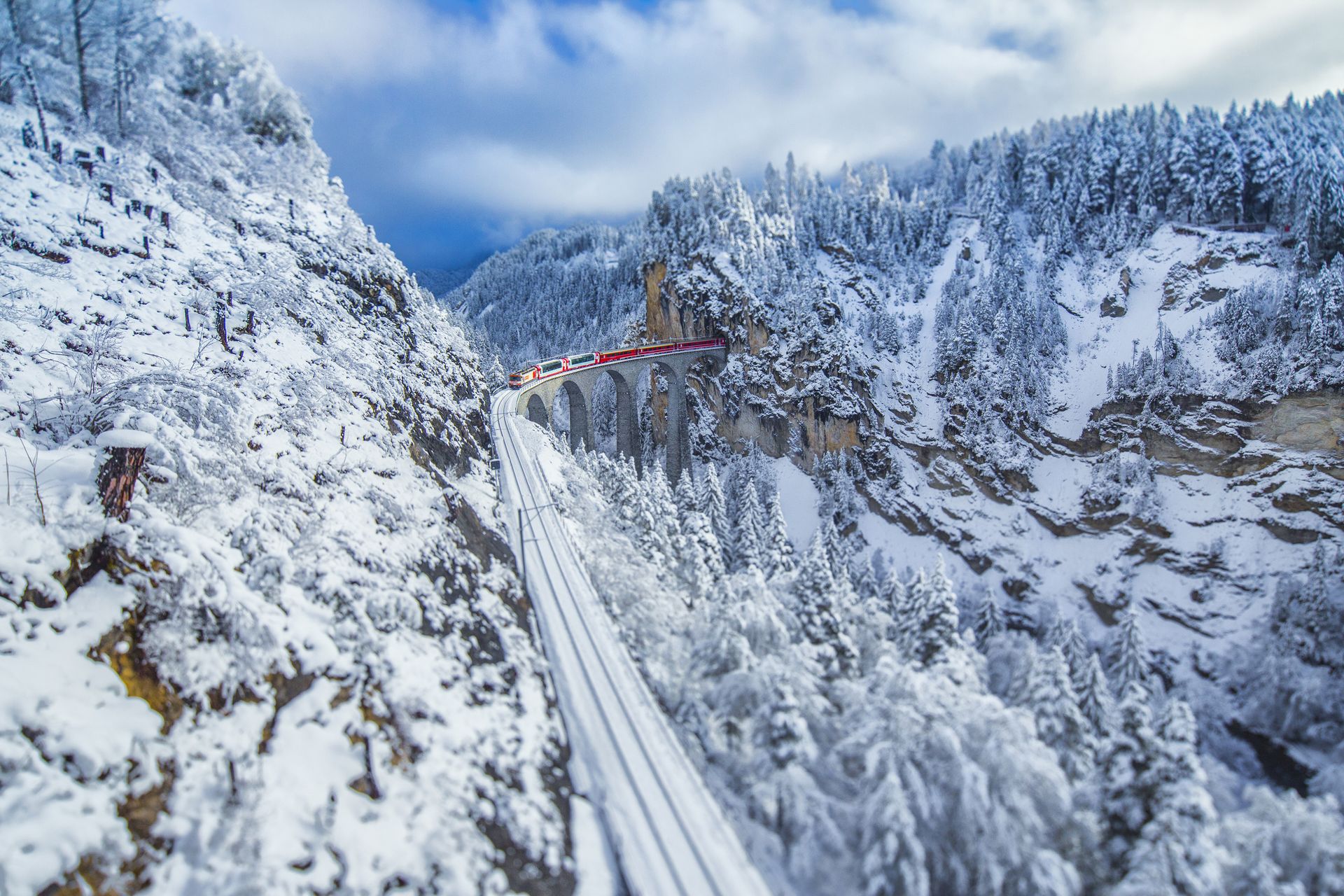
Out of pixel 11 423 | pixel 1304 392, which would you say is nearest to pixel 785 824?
pixel 11 423

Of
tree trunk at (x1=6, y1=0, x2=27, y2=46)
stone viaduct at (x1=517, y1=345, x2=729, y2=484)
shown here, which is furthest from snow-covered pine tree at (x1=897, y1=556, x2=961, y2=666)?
tree trunk at (x1=6, y1=0, x2=27, y2=46)

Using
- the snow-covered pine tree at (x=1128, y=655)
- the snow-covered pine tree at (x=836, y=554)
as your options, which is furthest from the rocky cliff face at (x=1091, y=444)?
the snow-covered pine tree at (x=1128, y=655)

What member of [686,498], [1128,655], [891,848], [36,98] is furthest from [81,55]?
[1128,655]

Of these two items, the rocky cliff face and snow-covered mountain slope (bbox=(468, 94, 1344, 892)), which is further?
the rocky cliff face

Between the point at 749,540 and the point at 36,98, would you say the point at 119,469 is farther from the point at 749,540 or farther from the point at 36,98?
the point at 36,98

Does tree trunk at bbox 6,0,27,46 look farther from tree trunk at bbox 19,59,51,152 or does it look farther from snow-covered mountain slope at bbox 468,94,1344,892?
snow-covered mountain slope at bbox 468,94,1344,892

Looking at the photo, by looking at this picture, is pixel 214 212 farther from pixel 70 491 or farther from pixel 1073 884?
pixel 1073 884
